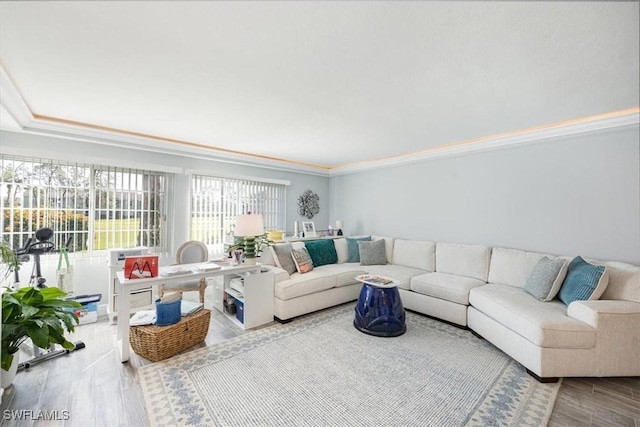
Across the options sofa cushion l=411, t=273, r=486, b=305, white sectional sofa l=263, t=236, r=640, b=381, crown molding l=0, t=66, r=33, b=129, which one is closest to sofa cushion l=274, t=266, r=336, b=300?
white sectional sofa l=263, t=236, r=640, b=381

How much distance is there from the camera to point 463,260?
12.0 feet

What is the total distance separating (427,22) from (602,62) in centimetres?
137

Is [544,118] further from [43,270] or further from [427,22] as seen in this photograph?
[43,270]

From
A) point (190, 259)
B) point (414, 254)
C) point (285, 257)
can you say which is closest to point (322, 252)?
point (285, 257)

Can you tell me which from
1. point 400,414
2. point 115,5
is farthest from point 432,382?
point 115,5

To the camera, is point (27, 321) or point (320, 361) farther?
point (320, 361)

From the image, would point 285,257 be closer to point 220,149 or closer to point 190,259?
point 190,259

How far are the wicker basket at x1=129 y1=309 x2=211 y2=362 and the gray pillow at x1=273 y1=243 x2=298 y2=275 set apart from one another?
1.27m

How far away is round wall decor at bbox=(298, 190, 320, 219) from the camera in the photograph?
566 centimetres

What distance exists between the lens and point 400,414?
1732 mm

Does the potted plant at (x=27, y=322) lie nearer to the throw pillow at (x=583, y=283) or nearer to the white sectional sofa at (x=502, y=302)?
the white sectional sofa at (x=502, y=302)

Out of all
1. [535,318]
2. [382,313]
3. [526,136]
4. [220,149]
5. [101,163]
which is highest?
[220,149]

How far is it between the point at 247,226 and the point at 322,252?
1.51 meters

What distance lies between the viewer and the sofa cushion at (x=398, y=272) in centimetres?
362
